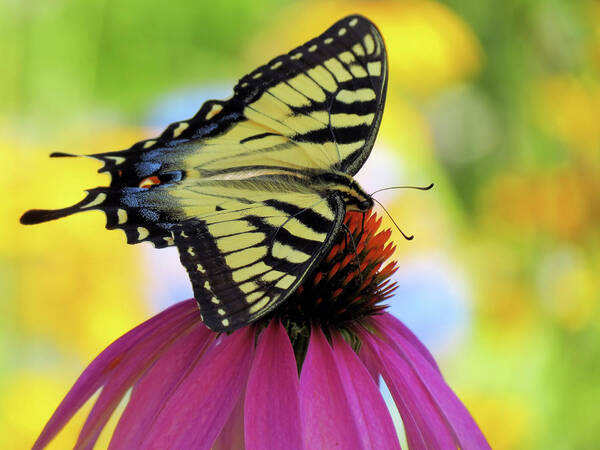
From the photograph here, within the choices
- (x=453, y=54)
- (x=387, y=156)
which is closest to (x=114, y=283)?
(x=387, y=156)

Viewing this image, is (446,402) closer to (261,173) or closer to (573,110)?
(261,173)

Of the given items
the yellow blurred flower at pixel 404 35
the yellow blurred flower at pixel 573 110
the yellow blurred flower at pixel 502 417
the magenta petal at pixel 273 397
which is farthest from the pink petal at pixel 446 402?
the yellow blurred flower at pixel 573 110

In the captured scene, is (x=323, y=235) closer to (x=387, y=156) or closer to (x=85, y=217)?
(x=85, y=217)

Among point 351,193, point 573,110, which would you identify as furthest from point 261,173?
point 573,110

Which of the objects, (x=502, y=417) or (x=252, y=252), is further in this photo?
(x=502, y=417)

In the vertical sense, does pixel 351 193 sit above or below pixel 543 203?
above

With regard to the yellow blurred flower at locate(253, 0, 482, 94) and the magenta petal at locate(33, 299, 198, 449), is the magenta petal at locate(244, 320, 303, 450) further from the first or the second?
the yellow blurred flower at locate(253, 0, 482, 94)

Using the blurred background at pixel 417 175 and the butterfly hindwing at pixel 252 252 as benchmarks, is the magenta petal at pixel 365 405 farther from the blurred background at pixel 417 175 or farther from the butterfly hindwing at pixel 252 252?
the blurred background at pixel 417 175
